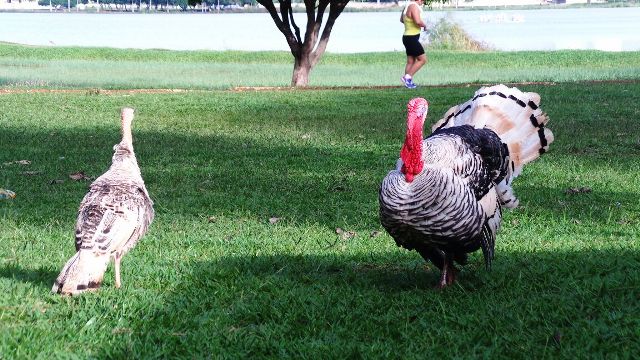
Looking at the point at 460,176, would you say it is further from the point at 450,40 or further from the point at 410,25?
the point at 450,40

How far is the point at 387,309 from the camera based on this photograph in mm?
6406

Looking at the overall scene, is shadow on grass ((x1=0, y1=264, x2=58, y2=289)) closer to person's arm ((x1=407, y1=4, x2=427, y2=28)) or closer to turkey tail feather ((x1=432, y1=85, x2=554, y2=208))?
turkey tail feather ((x1=432, y1=85, x2=554, y2=208))

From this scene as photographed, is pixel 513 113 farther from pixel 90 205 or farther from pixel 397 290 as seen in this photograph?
pixel 90 205

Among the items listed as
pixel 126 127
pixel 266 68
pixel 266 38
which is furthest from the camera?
pixel 266 38

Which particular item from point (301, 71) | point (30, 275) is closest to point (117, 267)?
point (30, 275)

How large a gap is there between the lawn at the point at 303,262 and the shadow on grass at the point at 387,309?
0.02 meters

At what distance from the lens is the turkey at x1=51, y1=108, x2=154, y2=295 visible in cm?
625

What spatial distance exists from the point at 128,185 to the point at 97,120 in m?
11.1

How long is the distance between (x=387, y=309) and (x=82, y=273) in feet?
6.30

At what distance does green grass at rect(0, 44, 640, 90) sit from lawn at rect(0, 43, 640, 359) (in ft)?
46.6

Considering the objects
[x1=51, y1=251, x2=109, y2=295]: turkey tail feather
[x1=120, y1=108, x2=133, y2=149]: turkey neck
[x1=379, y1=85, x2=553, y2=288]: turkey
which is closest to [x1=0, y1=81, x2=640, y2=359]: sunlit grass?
[x1=51, y1=251, x2=109, y2=295]: turkey tail feather

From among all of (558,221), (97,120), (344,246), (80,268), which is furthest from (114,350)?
(97,120)

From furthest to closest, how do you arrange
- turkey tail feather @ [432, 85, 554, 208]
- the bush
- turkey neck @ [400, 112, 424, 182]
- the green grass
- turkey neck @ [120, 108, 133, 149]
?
the bush
the green grass
turkey tail feather @ [432, 85, 554, 208]
turkey neck @ [120, 108, 133, 149]
turkey neck @ [400, 112, 424, 182]

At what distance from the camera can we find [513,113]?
303 inches
